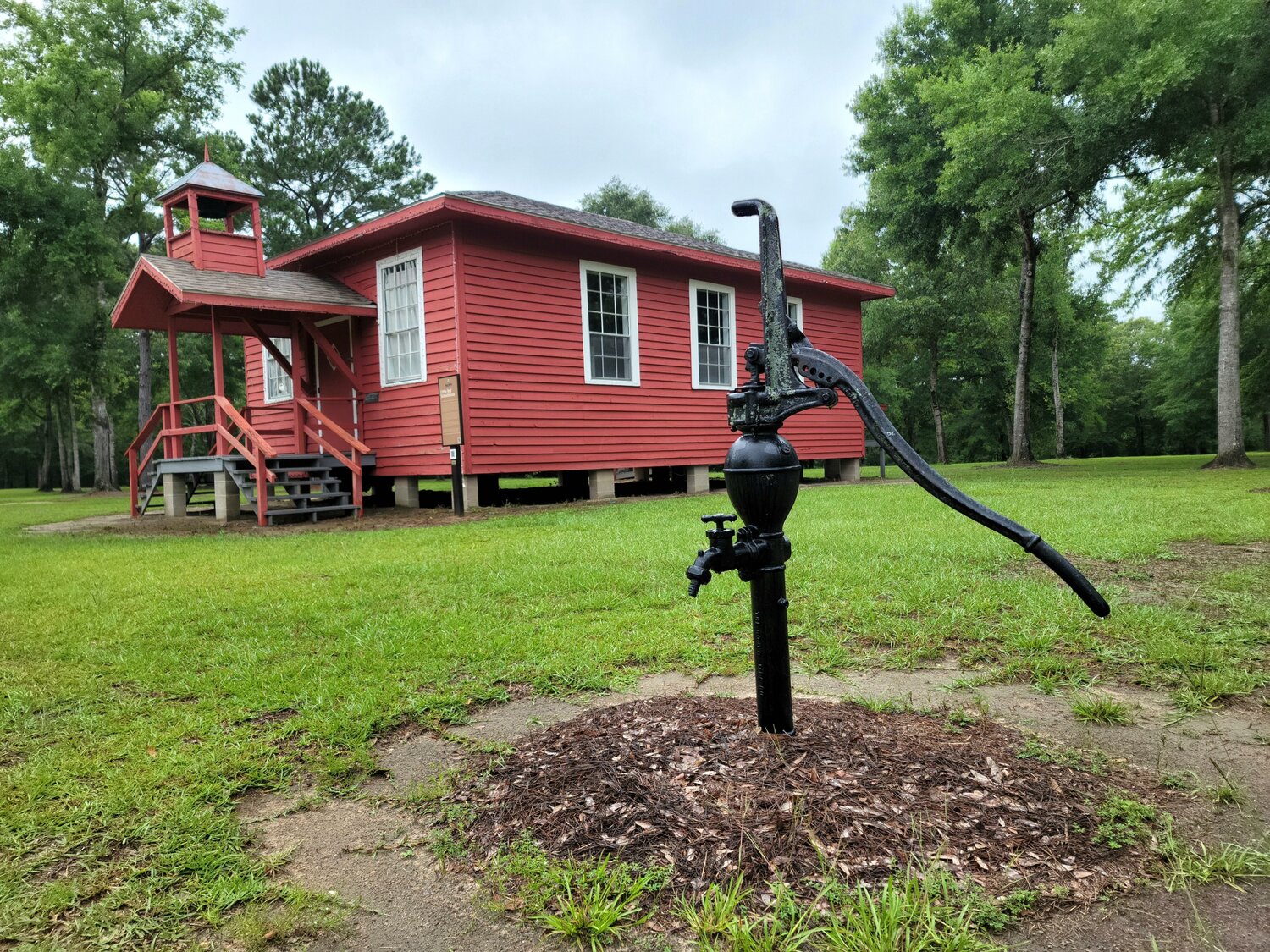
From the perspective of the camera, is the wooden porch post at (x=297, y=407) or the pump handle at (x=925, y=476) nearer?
the pump handle at (x=925, y=476)

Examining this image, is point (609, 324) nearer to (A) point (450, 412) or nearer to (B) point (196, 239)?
(A) point (450, 412)

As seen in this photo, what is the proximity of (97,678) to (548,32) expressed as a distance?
17613 millimetres

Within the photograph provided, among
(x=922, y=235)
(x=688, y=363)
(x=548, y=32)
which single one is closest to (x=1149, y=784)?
(x=688, y=363)

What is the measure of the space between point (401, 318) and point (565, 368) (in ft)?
8.41

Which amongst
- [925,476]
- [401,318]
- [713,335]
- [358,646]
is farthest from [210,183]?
[925,476]

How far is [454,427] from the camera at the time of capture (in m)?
9.85

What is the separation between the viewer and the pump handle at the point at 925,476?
1616mm

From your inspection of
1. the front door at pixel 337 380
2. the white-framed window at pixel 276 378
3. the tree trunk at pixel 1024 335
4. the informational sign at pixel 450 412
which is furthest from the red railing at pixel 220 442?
the tree trunk at pixel 1024 335

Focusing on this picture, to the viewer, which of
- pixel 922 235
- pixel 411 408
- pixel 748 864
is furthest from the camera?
pixel 922 235

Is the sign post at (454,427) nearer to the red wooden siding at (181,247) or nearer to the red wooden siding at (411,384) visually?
the red wooden siding at (411,384)

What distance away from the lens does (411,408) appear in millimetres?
11219

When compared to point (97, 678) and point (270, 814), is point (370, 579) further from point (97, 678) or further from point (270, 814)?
point (270, 814)

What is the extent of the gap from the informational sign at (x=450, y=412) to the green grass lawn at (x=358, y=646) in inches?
112

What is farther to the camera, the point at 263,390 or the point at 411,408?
the point at 263,390
